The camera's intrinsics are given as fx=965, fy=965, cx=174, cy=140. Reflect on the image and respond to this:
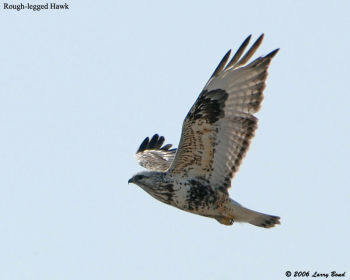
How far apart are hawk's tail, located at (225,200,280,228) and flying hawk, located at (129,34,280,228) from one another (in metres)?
0.01

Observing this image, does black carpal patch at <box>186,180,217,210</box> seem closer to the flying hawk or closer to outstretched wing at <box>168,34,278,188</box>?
the flying hawk

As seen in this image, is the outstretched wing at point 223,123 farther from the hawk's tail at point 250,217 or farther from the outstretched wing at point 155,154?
the outstretched wing at point 155,154

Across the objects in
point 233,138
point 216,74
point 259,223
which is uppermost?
point 216,74

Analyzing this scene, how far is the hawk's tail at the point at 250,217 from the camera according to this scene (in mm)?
12117

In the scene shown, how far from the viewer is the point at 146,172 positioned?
40.0 feet

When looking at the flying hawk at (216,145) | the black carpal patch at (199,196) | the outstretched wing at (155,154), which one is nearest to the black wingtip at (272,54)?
the flying hawk at (216,145)

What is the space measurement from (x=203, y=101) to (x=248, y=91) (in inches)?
24.0

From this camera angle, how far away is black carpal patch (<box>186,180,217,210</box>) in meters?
12.0

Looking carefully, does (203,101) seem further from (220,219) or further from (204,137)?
(220,219)

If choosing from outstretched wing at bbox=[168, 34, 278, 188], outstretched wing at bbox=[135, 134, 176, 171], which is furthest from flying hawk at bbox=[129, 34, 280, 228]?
outstretched wing at bbox=[135, 134, 176, 171]

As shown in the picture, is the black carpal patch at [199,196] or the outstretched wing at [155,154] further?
the outstretched wing at [155,154]

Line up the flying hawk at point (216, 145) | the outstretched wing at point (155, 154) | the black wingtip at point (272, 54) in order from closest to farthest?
the black wingtip at point (272, 54) < the flying hawk at point (216, 145) < the outstretched wing at point (155, 154)

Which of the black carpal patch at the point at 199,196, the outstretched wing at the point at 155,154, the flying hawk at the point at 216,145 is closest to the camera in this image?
the flying hawk at the point at 216,145

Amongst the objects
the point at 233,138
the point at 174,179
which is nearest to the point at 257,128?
the point at 233,138
